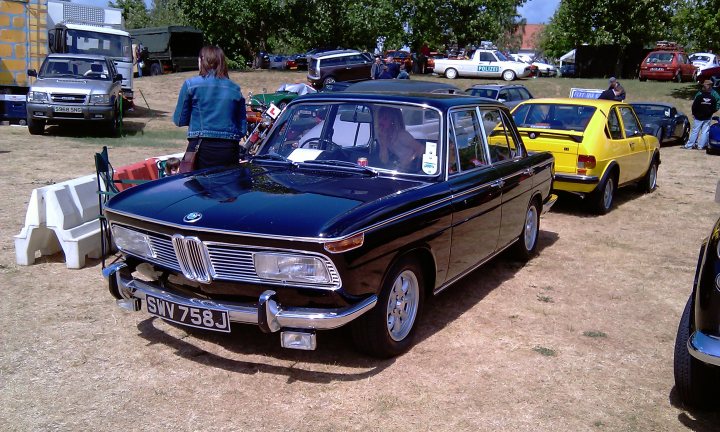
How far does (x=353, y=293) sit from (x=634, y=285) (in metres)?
3.57

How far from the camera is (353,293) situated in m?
3.96

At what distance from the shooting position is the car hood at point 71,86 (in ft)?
50.1

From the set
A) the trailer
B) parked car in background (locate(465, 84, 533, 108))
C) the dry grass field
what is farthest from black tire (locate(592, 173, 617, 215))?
the trailer

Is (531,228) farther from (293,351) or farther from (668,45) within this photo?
(668,45)

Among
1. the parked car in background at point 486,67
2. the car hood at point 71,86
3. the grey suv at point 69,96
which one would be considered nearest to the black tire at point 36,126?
the grey suv at point 69,96

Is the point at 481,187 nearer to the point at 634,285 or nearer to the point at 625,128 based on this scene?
the point at 634,285

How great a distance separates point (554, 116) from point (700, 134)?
33.4 feet

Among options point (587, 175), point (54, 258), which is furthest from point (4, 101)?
point (587, 175)

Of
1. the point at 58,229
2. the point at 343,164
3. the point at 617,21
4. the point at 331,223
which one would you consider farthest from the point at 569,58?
the point at 331,223

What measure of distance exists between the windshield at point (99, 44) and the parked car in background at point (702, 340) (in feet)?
61.1

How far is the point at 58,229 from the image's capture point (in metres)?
6.07

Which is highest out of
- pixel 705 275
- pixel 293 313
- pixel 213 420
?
pixel 705 275

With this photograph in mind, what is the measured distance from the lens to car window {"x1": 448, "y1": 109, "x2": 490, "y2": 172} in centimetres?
523

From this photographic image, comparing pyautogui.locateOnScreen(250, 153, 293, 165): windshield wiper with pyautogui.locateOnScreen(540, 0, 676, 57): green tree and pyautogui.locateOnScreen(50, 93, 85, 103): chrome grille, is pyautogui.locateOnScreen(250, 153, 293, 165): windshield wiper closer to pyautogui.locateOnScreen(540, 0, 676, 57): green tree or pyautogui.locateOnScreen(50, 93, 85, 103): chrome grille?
pyautogui.locateOnScreen(50, 93, 85, 103): chrome grille
